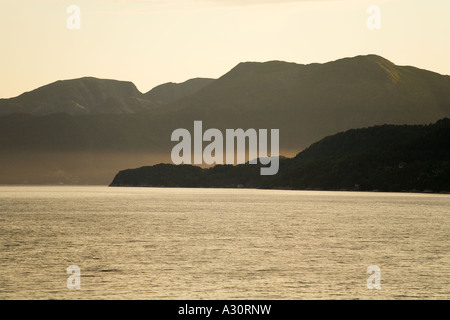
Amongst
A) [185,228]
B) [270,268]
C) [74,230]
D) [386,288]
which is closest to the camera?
[386,288]

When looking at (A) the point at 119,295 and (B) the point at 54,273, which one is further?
(B) the point at 54,273

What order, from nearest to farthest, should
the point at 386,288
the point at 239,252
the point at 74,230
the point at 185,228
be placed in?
the point at 386,288
the point at 239,252
the point at 74,230
the point at 185,228

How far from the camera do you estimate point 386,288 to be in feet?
216

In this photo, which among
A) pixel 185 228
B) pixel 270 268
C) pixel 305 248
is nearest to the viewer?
pixel 270 268

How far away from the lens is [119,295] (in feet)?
196
